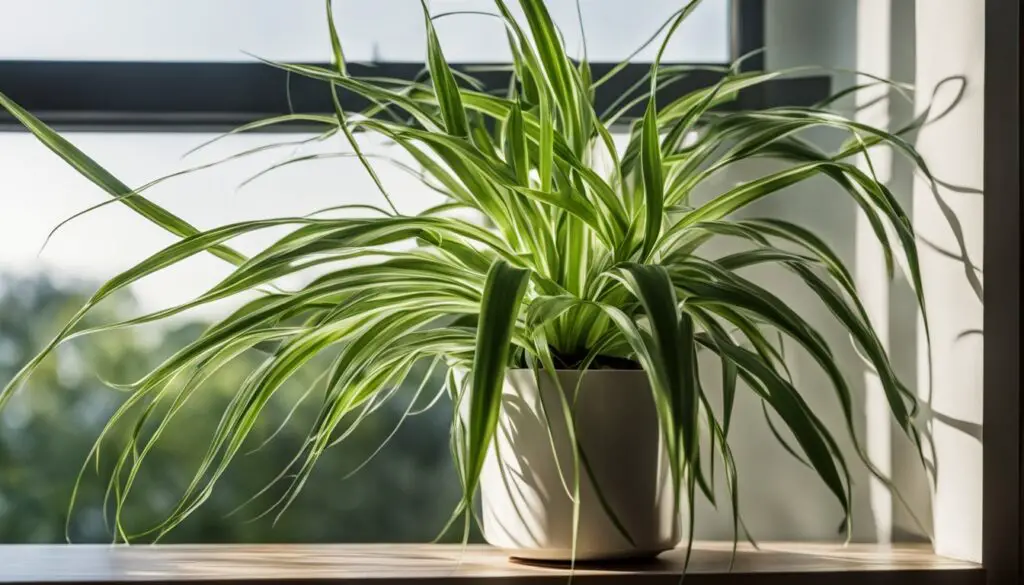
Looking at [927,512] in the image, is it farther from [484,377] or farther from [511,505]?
[484,377]

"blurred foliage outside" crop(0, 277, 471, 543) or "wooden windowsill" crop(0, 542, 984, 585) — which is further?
"blurred foliage outside" crop(0, 277, 471, 543)

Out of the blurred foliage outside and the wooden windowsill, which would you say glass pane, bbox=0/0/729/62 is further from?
the wooden windowsill

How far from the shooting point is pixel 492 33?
1130 millimetres

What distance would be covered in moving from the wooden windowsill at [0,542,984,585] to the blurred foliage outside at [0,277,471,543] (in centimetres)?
15

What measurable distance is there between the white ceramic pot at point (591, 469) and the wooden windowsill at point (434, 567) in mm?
21

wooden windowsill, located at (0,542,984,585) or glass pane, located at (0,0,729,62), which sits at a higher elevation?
glass pane, located at (0,0,729,62)

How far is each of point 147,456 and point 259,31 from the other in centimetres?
49

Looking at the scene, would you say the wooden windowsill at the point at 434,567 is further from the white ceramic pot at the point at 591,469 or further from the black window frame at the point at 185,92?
the black window frame at the point at 185,92

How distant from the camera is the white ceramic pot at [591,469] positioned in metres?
0.76

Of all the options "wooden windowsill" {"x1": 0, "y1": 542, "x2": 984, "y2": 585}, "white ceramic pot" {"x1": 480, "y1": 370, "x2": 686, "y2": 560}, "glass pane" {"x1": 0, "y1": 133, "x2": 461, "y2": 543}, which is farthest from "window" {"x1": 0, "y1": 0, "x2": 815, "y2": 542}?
"white ceramic pot" {"x1": 480, "y1": 370, "x2": 686, "y2": 560}

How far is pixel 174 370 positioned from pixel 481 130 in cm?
32

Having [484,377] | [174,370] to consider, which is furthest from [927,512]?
[174,370]

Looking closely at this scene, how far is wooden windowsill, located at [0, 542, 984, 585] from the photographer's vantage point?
0.72 meters

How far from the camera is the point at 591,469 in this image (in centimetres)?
76
